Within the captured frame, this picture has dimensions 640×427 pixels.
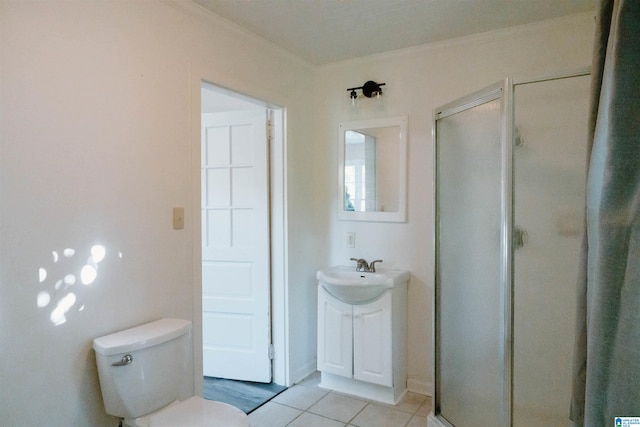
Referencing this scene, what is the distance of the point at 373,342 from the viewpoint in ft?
8.64

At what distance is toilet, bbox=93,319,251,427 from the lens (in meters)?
1.60

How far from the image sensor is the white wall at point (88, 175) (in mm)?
1434

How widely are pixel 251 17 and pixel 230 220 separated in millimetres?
1384

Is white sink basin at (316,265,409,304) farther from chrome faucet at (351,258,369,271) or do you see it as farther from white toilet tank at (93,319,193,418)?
white toilet tank at (93,319,193,418)

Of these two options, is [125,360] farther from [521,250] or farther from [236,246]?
[521,250]

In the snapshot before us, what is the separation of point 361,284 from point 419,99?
4.52 feet

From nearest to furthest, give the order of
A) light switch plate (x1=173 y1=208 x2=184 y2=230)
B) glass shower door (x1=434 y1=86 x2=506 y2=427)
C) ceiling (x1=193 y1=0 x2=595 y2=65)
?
1. glass shower door (x1=434 y1=86 x2=506 y2=427)
2. light switch plate (x1=173 y1=208 x2=184 y2=230)
3. ceiling (x1=193 y1=0 x2=595 y2=65)

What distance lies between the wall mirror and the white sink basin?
44 cm

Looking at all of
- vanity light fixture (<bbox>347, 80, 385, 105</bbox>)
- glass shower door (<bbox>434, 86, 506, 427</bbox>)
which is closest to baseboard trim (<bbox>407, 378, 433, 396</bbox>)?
glass shower door (<bbox>434, 86, 506, 427</bbox>)

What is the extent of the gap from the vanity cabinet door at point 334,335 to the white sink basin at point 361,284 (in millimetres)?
73

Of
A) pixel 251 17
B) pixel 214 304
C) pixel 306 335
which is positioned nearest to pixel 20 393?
pixel 214 304

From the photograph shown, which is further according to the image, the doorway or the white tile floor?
the doorway

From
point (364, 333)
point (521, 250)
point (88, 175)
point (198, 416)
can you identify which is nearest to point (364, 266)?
point (364, 333)

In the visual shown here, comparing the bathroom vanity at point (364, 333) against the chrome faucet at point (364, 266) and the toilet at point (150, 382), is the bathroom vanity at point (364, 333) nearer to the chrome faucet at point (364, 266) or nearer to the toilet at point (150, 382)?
the chrome faucet at point (364, 266)
